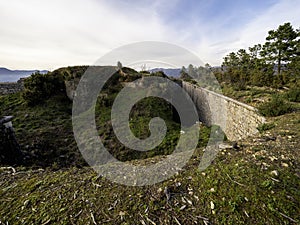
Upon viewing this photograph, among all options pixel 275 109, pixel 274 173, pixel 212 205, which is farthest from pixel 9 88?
pixel 275 109

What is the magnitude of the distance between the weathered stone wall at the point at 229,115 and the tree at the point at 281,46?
7586 mm

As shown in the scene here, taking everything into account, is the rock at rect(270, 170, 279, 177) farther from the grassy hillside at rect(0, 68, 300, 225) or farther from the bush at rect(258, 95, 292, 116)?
the bush at rect(258, 95, 292, 116)

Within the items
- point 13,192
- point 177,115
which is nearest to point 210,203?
point 13,192

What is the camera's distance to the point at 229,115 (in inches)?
241

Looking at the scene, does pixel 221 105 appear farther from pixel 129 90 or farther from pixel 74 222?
pixel 74 222

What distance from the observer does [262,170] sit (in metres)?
1.92

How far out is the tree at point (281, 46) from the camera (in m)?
12.2

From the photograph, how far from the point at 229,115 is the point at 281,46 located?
11.1 meters

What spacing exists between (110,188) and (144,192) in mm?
448

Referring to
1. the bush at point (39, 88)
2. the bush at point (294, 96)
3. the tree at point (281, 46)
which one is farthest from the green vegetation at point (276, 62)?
the bush at point (39, 88)

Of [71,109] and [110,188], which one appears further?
[71,109]

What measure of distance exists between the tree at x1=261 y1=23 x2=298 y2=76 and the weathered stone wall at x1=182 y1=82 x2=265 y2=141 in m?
7.59

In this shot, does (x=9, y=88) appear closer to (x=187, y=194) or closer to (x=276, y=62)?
(x=187, y=194)

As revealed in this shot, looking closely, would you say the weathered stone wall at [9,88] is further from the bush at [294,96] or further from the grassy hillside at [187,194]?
the bush at [294,96]
